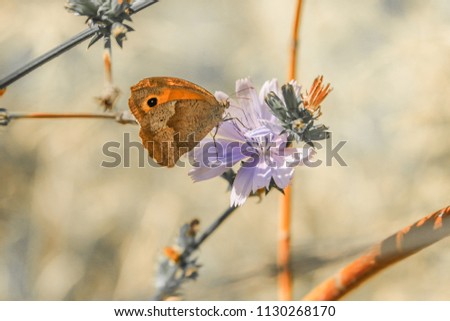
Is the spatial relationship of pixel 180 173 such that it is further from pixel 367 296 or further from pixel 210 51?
pixel 367 296

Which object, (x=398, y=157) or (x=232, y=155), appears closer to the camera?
(x=232, y=155)

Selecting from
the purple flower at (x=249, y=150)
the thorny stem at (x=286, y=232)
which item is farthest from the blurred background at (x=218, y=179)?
the purple flower at (x=249, y=150)

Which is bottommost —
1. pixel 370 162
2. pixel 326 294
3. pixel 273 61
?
pixel 326 294

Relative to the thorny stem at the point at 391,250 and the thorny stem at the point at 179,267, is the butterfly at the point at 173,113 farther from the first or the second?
the thorny stem at the point at 391,250

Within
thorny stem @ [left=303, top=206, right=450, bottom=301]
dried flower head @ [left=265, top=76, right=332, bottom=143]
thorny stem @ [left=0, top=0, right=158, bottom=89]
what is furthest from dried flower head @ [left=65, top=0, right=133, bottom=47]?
thorny stem @ [left=303, top=206, right=450, bottom=301]

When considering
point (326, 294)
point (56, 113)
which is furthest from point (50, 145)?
point (326, 294)

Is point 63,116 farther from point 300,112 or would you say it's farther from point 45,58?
point 300,112

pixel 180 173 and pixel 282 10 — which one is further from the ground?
pixel 282 10
